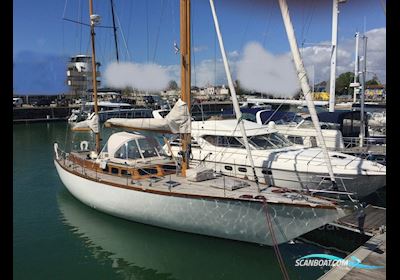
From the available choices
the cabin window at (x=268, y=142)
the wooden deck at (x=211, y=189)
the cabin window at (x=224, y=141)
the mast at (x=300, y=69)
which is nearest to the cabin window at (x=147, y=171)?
the wooden deck at (x=211, y=189)

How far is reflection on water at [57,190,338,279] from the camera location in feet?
33.4

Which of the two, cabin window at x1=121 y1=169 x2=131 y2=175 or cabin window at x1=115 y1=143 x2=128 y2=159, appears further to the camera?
cabin window at x1=115 y1=143 x2=128 y2=159

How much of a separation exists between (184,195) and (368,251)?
18.1ft

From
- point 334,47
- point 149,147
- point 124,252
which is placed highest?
point 334,47

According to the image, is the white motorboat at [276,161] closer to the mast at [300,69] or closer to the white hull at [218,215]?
the mast at [300,69]

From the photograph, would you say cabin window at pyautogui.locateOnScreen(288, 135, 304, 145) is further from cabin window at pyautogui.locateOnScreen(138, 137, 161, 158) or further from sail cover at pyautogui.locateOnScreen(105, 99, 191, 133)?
sail cover at pyautogui.locateOnScreen(105, 99, 191, 133)

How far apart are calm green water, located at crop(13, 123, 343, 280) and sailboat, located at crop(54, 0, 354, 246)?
0.42m

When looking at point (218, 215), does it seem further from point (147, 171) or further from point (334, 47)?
point (334, 47)

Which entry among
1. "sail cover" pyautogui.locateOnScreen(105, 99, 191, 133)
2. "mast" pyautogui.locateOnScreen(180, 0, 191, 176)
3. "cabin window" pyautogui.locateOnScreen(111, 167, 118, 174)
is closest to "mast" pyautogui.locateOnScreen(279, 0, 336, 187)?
"mast" pyautogui.locateOnScreen(180, 0, 191, 176)

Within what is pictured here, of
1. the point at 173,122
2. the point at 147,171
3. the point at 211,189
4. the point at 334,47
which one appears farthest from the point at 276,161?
the point at 334,47

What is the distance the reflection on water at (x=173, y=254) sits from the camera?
1018 cm

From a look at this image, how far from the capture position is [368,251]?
9148mm
